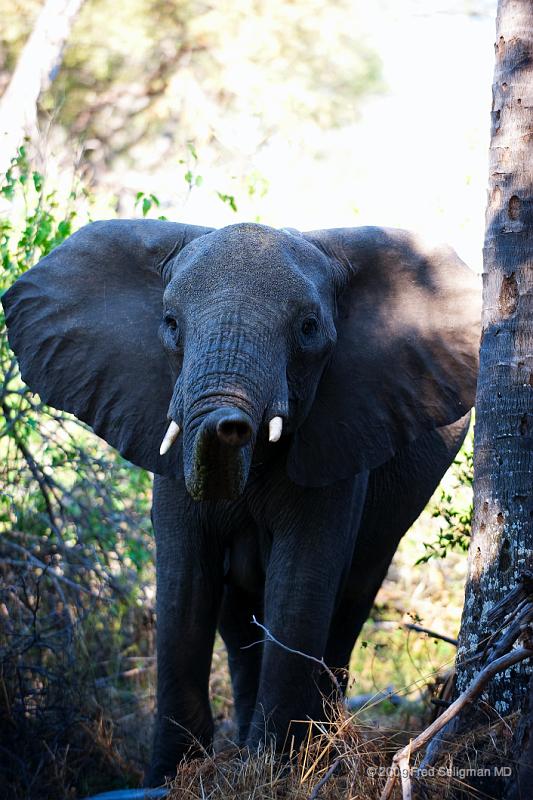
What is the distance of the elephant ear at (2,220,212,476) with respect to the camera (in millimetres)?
4555

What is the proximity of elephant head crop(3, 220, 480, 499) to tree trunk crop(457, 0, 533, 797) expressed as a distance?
0.69m

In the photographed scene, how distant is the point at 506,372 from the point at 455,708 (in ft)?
4.27

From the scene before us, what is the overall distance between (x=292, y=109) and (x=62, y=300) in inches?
663

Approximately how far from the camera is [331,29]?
20625mm

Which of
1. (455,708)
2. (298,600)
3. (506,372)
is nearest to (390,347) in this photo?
(506,372)

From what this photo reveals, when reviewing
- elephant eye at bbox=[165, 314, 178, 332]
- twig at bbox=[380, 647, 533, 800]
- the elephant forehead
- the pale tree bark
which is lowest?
twig at bbox=[380, 647, 533, 800]

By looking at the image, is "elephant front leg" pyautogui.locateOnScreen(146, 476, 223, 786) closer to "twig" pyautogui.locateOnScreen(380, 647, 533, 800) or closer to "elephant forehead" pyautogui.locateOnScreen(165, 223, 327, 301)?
"elephant forehead" pyautogui.locateOnScreen(165, 223, 327, 301)

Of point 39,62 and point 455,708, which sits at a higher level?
point 39,62

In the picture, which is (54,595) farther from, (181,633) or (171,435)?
(171,435)

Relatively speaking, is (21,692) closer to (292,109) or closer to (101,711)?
(101,711)

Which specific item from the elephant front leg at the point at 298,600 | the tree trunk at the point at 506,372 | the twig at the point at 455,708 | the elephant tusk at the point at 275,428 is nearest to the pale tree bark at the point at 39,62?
the elephant front leg at the point at 298,600

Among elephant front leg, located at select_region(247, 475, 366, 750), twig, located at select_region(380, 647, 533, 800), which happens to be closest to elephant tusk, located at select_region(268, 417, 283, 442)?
elephant front leg, located at select_region(247, 475, 366, 750)

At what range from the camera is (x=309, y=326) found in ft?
13.8

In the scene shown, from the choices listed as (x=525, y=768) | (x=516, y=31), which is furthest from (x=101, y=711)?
(x=516, y=31)
